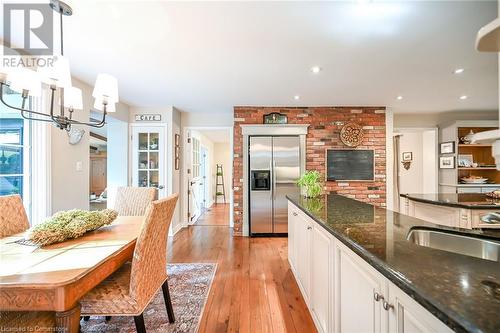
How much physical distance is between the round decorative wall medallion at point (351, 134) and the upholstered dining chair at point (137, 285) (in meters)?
3.75

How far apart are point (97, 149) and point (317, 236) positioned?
815 centimetres

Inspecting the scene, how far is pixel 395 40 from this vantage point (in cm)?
213

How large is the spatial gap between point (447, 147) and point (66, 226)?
6.14 m

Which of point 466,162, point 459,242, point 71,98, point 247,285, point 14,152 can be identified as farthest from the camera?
point 466,162

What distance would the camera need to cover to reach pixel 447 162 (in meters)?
4.84

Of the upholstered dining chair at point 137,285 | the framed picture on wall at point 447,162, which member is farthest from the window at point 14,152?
the framed picture on wall at point 447,162

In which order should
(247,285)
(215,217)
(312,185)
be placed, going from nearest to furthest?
(247,285)
(312,185)
(215,217)

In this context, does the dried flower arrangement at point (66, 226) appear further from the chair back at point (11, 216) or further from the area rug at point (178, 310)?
the area rug at point (178, 310)

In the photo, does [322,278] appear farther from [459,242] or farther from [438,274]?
[438,274]

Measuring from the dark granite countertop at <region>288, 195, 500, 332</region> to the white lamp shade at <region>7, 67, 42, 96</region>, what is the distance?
1.94 m

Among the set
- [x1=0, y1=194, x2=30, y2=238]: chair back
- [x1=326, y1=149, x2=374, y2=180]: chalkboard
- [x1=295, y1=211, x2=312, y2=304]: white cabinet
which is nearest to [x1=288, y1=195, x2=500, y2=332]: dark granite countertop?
[x1=295, y1=211, x2=312, y2=304]: white cabinet

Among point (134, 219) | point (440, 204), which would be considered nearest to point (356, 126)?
point (440, 204)

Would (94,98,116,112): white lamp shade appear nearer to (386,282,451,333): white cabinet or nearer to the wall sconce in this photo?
(386,282,451,333): white cabinet

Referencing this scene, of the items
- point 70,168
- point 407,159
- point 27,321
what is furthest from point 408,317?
point 407,159
